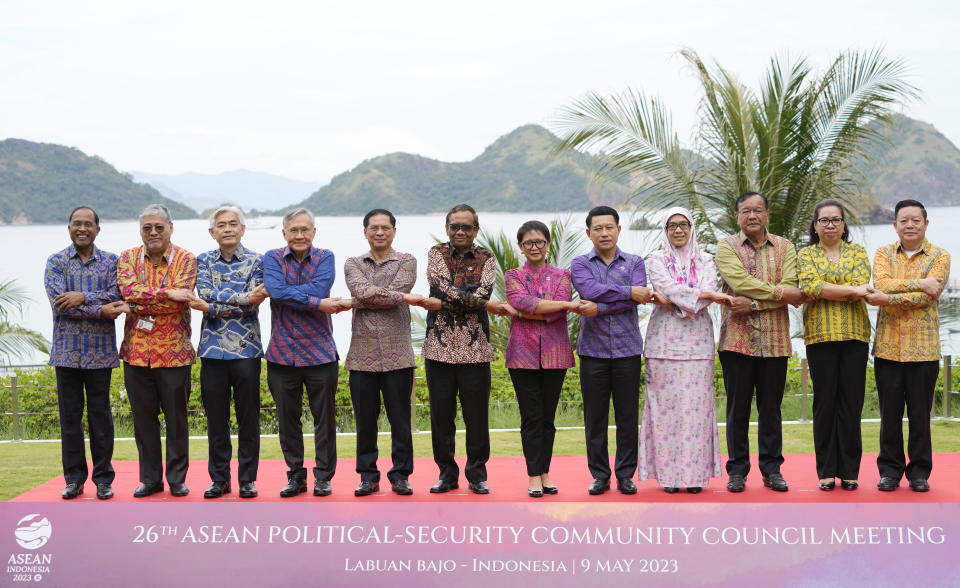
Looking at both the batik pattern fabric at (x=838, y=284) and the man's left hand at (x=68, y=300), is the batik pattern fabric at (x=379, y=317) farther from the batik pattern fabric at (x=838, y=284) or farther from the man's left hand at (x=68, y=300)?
the batik pattern fabric at (x=838, y=284)

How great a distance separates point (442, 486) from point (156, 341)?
1.68 metres

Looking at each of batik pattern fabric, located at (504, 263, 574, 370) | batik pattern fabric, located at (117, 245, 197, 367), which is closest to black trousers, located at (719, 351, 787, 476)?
batik pattern fabric, located at (504, 263, 574, 370)

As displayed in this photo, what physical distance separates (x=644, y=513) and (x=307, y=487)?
6.09ft

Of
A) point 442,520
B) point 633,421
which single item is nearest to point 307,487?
point 442,520

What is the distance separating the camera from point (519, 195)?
679 inches

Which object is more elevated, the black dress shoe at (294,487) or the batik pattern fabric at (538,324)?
the batik pattern fabric at (538,324)

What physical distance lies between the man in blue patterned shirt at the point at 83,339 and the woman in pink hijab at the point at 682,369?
2839mm

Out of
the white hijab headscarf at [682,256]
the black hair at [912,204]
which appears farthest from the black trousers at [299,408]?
the black hair at [912,204]

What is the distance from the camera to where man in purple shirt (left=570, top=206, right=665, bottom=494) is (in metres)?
4.49

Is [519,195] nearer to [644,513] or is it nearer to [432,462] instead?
[432,462]

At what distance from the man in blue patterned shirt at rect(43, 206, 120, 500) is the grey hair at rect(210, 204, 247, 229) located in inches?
24.7

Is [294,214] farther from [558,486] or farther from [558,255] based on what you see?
[558,255]

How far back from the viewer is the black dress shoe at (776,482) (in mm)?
4586

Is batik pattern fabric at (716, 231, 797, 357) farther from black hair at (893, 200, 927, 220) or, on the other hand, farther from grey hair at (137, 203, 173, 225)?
grey hair at (137, 203, 173, 225)
